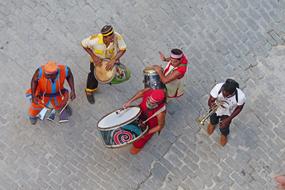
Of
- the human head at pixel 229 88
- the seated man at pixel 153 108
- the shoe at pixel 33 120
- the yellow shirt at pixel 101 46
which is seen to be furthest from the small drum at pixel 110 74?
the human head at pixel 229 88

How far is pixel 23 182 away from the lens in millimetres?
8180

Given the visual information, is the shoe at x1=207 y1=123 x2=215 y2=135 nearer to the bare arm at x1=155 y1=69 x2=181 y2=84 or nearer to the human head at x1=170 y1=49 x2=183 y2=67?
the bare arm at x1=155 y1=69 x2=181 y2=84

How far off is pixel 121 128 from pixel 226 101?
4.96 ft

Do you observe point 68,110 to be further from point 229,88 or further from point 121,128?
point 229,88

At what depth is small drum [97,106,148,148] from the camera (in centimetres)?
751

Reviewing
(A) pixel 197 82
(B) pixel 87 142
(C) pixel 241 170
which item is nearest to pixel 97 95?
(B) pixel 87 142

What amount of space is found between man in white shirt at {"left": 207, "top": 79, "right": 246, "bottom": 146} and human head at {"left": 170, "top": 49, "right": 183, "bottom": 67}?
2.08ft

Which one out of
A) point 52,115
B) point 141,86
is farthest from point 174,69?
point 52,115

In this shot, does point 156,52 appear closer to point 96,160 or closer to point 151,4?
point 151,4

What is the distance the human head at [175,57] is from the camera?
7.71 meters

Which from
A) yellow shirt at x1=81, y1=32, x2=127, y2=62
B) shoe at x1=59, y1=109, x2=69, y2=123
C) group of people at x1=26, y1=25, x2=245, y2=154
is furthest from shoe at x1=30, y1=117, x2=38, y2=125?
yellow shirt at x1=81, y1=32, x2=127, y2=62

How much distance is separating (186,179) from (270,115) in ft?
5.89

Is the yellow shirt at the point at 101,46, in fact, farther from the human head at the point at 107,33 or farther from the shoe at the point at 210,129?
the shoe at the point at 210,129

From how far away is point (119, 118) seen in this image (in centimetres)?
762
